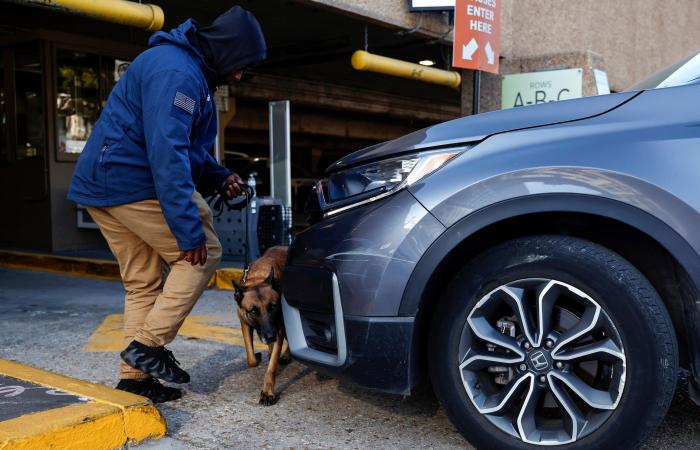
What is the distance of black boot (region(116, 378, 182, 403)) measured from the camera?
306cm

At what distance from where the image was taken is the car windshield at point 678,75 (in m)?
2.60

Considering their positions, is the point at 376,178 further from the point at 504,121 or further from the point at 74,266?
the point at 74,266

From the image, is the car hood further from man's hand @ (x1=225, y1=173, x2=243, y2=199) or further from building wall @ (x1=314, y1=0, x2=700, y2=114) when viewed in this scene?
building wall @ (x1=314, y1=0, x2=700, y2=114)

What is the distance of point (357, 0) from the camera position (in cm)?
772

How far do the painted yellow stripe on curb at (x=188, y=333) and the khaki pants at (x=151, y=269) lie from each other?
3.86ft

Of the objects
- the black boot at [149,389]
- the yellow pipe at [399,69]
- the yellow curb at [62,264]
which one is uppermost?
the yellow pipe at [399,69]

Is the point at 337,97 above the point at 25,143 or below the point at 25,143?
above

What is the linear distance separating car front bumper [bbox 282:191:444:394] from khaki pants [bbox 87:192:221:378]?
2.11ft

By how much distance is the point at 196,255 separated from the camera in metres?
2.82

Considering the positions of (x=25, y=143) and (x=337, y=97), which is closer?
(x=25, y=143)

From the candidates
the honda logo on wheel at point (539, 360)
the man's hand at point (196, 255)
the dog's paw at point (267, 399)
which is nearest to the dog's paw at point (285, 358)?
the dog's paw at point (267, 399)

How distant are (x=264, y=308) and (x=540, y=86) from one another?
6.01 metres

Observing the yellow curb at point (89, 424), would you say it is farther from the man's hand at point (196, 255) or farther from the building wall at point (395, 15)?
the building wall at point (395, 15)

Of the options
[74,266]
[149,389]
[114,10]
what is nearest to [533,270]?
[149,389]
